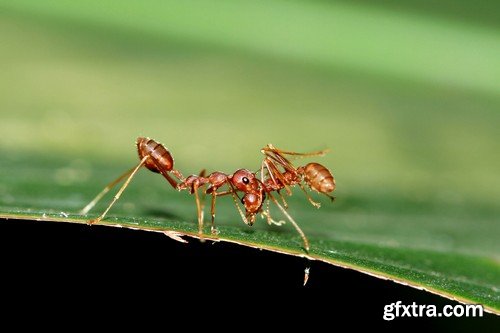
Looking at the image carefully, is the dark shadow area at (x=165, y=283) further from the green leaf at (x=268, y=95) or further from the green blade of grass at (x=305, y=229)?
the green leaf at (x=268, y=95)

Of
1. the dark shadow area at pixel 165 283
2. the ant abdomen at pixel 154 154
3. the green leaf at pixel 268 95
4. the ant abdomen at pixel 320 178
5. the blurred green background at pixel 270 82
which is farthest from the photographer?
the blurred green background at pixel 270 82

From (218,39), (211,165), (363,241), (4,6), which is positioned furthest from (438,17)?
(4,6)

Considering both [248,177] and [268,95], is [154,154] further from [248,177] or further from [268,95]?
[268,95]

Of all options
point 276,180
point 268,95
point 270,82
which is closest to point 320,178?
point 276,180

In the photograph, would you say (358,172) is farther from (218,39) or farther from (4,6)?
(4,6)

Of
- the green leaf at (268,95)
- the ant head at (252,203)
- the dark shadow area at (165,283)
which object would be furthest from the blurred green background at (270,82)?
the dark shadow area at (165,283)

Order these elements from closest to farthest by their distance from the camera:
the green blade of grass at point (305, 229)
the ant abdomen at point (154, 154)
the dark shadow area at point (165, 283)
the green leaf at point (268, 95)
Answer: the green blade of grass at point (305, 229)
the dark shadow area at point (165, 283)
the ant abdomen at point (154, 154)
the green leaf at point (268, 95)
